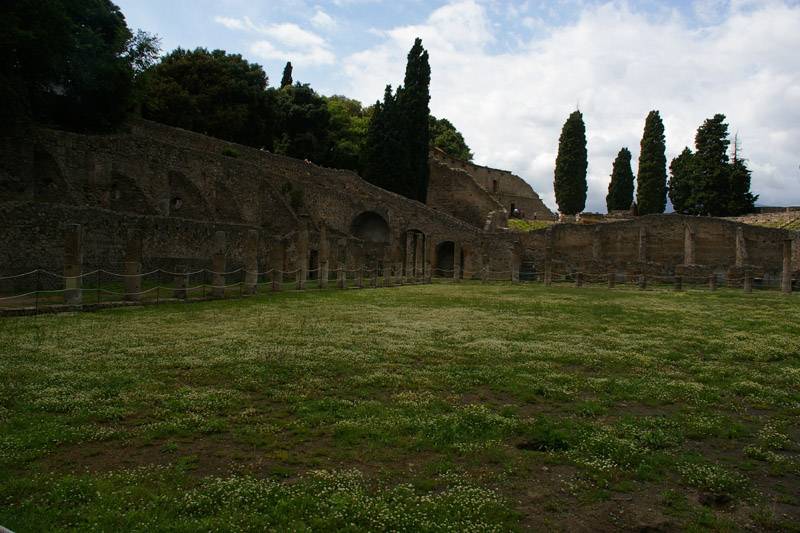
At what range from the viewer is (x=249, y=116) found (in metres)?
51.2

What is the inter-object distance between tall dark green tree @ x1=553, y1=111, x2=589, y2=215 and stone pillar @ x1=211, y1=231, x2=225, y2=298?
4787cm

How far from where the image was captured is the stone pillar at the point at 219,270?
21.7 metres

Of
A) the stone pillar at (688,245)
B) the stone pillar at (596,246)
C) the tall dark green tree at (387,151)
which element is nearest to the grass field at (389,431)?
the stone pillar at (596,246)

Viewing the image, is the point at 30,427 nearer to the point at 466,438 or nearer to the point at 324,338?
the point at 466,438

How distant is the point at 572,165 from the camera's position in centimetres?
6294

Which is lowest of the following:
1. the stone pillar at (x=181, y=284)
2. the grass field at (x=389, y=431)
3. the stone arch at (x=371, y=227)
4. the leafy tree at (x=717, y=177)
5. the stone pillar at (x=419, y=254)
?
the grass field at (x=389, y=431)

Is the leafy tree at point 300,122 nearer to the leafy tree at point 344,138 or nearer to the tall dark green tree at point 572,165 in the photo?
the leafy tree at point 344,138

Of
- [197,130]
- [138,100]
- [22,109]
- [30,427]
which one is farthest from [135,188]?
[30,427]

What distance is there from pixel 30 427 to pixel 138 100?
35544mm

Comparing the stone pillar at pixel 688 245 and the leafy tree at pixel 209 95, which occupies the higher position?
the leafy tree at pixel 209 95

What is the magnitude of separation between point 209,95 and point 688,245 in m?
40.6

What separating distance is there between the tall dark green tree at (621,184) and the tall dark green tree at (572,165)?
4313 mm

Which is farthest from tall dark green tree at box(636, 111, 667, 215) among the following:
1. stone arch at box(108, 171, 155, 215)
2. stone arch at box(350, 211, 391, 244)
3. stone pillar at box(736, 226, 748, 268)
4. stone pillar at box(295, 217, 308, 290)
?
stone arch at box(108, 171, 155, 215)

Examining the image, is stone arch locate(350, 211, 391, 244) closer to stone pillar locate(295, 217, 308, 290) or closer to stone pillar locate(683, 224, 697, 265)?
stone pillar locate(295, 217, 308, 290)
